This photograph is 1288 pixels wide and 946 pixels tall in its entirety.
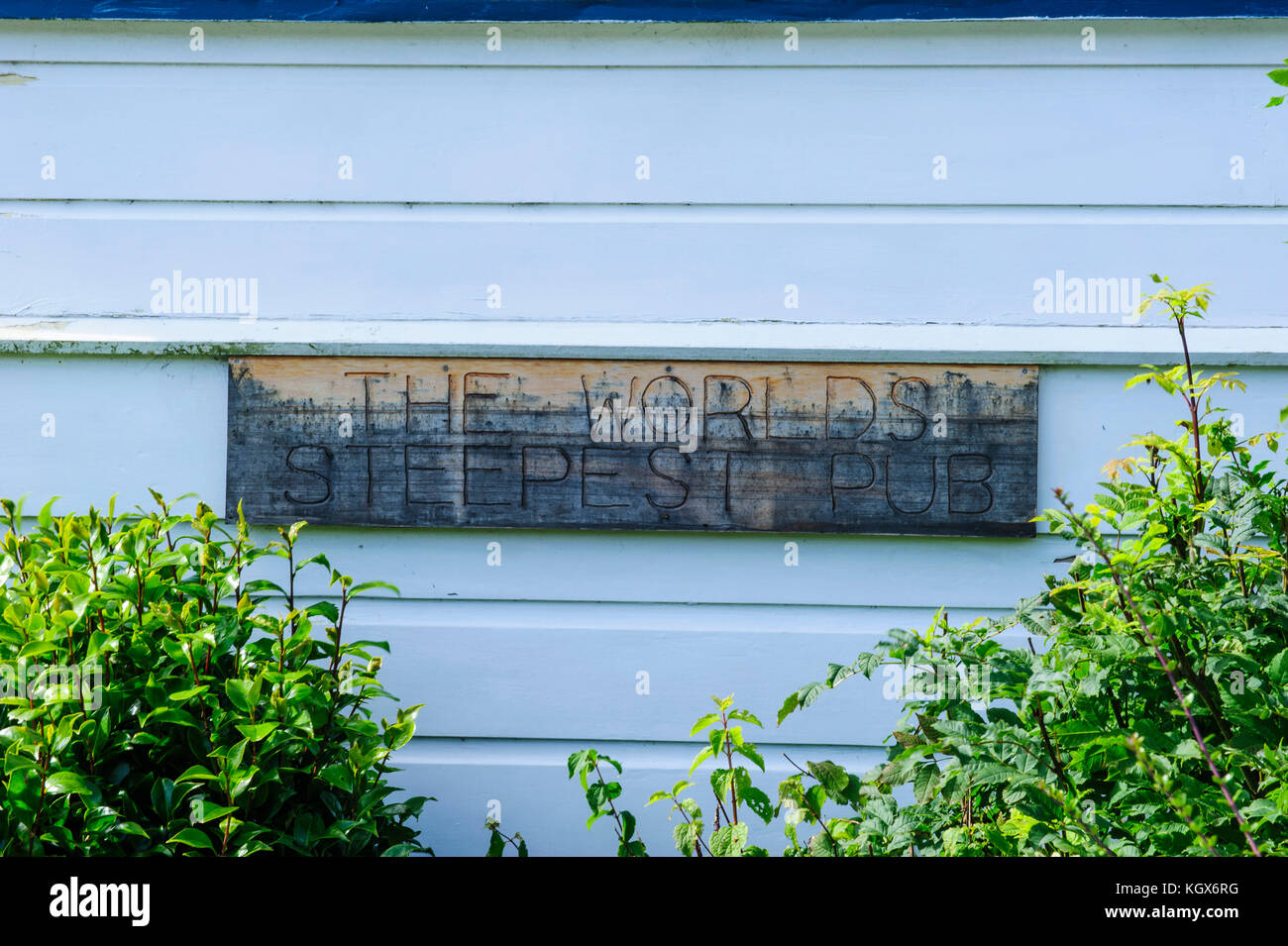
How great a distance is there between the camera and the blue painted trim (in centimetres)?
228

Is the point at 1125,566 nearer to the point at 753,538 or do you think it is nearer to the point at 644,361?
the point at 753,538

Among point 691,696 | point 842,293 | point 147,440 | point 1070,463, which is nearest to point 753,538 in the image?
point 691,696

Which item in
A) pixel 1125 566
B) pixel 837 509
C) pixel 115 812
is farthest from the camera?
pixel 837 509

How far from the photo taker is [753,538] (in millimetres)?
2303

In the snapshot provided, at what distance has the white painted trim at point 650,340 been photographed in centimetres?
222

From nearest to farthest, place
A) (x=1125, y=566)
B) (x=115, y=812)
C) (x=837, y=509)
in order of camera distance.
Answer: (x=1125, y=566)
(x=115, y=812)
(x=837, y=509)

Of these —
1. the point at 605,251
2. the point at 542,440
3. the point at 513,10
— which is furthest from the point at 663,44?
the point at 542,440

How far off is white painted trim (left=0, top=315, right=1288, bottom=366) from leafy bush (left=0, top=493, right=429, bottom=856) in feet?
2.16

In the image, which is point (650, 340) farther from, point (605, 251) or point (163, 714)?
point (163, 714)

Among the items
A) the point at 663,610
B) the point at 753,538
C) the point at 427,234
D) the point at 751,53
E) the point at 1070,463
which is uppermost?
the point at 751,53

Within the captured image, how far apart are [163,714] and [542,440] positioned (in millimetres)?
1081

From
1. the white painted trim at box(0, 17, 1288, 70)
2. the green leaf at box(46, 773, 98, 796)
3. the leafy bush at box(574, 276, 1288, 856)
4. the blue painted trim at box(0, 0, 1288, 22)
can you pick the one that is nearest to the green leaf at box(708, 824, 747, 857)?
the leafy bush at box(574, 276, 1288, 856)

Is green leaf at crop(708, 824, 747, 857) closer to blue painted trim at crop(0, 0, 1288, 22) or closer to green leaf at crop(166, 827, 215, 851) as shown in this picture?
green leaf at crop(166, 827, 215, 851)

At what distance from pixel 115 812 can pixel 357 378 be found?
1.18 metres
